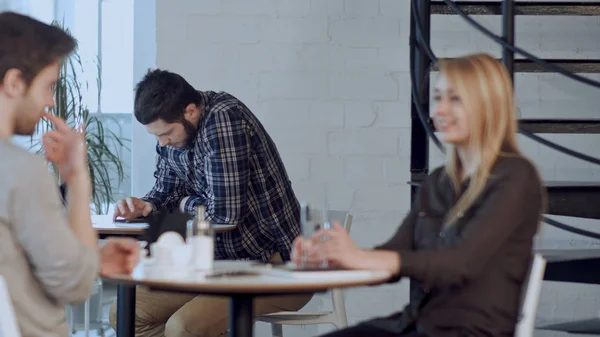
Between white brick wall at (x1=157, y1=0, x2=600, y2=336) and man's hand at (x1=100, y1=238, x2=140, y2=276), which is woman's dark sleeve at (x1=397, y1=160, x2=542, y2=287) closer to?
man's hand at (x1=100, y1=238, x2=140, y2=276)

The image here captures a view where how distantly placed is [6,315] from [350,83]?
289 cm

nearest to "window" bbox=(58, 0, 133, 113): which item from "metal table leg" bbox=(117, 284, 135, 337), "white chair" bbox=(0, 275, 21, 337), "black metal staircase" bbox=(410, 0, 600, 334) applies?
"black metal staircase" bbox=(410, 0, 600, 334)

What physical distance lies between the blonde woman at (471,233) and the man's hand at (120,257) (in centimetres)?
38

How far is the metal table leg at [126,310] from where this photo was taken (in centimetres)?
298

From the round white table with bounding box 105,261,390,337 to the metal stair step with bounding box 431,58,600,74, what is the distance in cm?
166

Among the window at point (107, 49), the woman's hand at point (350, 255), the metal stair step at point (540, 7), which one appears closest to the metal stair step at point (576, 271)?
the metal stair step at point (540, 7)

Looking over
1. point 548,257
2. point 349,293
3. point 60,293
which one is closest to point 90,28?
point 349,293

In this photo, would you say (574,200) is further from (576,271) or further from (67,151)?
(67,151)

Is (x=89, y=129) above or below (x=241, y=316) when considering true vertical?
above

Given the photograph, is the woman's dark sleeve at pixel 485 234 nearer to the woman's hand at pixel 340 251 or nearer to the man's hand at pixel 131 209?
the woman's hand at pixel 340 251

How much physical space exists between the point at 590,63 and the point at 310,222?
1867 millimetres

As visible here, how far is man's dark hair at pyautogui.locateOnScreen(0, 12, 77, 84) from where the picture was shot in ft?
6.00

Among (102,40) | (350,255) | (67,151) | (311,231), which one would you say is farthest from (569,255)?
(102,40)

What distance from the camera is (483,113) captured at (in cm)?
220
